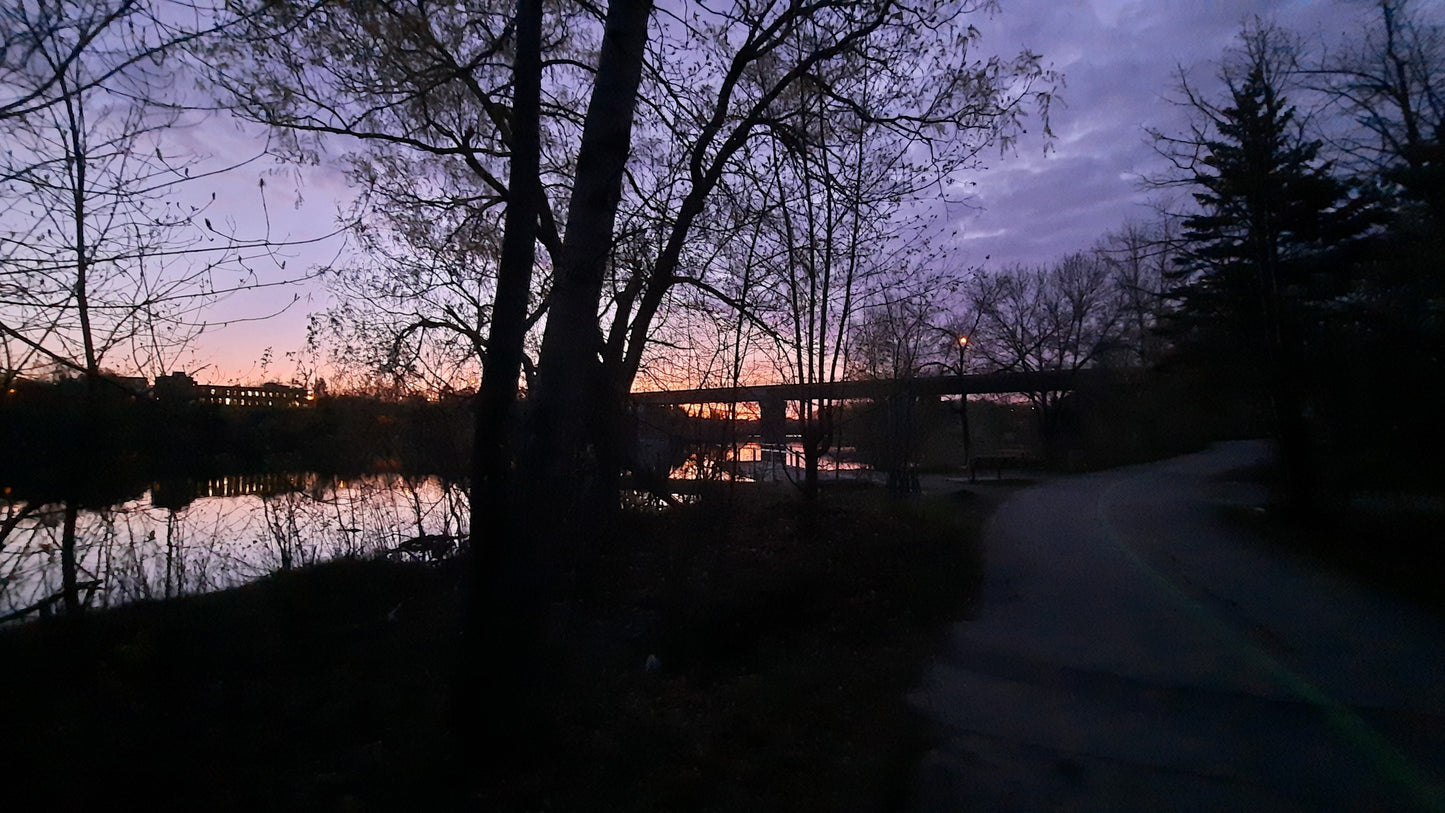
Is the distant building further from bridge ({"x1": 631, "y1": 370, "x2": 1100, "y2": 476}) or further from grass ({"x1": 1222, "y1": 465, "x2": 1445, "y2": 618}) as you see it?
grass ({"x1": 1222, "y1": 465, "x2": 1445, "y2": 618})

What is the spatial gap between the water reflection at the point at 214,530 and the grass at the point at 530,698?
0.51 meters

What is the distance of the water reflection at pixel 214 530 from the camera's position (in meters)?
7.19

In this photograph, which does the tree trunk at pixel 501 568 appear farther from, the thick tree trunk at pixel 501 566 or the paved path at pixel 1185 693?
the paved path at pixel 1185 693

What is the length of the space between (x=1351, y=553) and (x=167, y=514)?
1520 cm

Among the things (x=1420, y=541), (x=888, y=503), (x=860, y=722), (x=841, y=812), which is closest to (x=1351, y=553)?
(x=1420, y=541)

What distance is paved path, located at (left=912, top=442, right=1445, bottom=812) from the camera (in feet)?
17.2

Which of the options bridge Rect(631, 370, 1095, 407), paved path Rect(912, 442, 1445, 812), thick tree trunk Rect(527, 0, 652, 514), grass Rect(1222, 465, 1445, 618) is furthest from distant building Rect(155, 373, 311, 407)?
grass Rect(1222, 465, 1445, 618)

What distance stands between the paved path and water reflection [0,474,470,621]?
6.99m

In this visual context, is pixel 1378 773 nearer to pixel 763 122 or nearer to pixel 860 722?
pixel 860 722

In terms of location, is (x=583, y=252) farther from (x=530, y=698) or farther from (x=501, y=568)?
(x=530, y=698)

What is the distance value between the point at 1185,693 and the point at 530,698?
510 cm

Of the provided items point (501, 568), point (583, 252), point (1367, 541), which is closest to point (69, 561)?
point (501, 568)

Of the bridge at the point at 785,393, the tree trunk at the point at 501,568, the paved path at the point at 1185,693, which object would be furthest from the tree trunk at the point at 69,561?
the bridge at the point at 785,393

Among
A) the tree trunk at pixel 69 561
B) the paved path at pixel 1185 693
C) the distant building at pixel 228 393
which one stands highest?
the distant building at pixel 228 393
